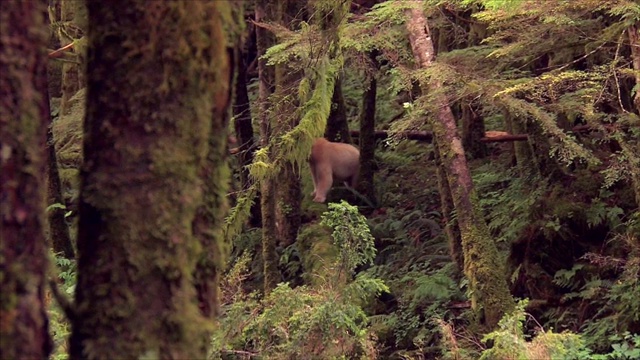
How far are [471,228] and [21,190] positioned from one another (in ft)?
24.7

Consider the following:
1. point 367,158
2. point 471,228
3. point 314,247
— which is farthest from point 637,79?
Result: point 367,158

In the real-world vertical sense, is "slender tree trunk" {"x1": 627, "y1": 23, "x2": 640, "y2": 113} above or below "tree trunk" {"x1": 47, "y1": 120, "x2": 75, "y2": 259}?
above

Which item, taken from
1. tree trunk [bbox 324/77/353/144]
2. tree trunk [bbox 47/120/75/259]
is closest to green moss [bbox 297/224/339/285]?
tree trunk [bbox 324/77/353/144]

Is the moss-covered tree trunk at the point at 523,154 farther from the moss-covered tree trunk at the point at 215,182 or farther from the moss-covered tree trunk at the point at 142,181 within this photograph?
the moss-covered tree trunk at the point at 142,181

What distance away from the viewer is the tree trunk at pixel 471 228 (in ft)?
29.5

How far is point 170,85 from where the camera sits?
248 cm

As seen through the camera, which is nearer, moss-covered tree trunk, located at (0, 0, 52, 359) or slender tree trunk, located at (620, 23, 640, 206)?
moss-covered tree trunk, located at (0, 0, 52, 359)

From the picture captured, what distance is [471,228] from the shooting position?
30.1 ft

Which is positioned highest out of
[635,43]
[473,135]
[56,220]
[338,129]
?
[338,129]

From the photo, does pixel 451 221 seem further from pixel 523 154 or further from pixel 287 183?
pixel 287 183

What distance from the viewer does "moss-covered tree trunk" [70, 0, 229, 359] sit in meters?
2.40

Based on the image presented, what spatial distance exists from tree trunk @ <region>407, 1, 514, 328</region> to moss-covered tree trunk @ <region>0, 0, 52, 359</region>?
7.02 metres

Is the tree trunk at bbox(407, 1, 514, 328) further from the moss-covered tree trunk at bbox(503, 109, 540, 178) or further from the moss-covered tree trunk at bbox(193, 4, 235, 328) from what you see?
the moss-covered tree trunk at bbox(193, 4, 235, 328)

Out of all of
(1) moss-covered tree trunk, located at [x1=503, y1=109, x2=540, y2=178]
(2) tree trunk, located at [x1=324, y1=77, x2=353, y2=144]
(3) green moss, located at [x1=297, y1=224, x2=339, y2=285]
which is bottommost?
(3) green moss, located at [x1=297, y1=224, x2=339, y2=285]
